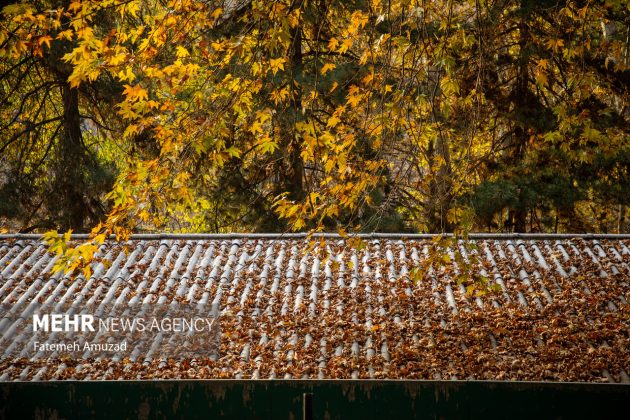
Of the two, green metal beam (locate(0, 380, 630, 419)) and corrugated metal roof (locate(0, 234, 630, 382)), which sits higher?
green metal beam (locate(0, 380, 630, 419))

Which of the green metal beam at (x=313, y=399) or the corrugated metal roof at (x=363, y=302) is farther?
the corrugated metal roof at (x=363, y=302)

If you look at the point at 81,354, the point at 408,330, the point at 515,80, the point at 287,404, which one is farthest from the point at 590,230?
the point at 287,404

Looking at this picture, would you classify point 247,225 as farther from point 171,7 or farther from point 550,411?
point 550,411

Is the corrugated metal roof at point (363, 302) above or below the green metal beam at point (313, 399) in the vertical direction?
below

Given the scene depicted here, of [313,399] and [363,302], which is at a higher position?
[313,399]

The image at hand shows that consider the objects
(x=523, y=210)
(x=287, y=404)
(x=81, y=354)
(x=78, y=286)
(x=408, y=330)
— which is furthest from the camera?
(x=523, y=210)

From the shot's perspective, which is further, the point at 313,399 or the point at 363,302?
the point at 363,302

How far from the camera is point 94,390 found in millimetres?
3758

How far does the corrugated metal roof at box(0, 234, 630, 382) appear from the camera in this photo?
6348 mm

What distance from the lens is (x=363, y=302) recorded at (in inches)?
310

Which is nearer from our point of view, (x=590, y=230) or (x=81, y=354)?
(x=81, y=354)

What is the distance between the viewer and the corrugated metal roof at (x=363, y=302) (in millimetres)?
6348

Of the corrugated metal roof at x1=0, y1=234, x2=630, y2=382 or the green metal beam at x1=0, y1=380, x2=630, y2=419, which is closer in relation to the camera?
the green metal beam at x1=0, y1=380, x2=630, y2=419

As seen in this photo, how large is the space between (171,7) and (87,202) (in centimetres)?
1002
